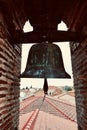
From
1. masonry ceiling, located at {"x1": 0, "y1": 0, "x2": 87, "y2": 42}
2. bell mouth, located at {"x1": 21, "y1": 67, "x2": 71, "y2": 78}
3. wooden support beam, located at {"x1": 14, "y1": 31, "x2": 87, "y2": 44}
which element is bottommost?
bell mouth, located at {"x1": 21, "y1": 67, "x2": 71, "y2": 78}

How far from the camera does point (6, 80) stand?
342cm

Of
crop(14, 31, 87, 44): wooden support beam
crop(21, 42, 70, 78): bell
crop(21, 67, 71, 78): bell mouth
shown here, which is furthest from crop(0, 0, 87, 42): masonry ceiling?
crop(21, 67, 71, 78): bell mouth

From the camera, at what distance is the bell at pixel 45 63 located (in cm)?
312

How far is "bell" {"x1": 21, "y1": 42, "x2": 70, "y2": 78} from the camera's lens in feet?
10.2

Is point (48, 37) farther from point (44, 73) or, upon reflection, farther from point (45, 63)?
point (44, 73)

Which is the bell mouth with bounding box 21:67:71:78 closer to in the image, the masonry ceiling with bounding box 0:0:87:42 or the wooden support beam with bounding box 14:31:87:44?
the wooden support beam with bounding box 14:31:87:44

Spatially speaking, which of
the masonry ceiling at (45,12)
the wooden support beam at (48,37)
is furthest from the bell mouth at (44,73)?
the masonry ceiling at (45,12)

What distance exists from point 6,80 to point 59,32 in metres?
1.23

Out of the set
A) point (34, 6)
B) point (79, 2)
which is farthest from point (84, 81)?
point (34, 6)

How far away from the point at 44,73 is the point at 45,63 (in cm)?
25

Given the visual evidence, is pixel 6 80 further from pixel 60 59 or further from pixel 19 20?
pixel 19 20

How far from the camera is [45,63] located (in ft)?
10.8

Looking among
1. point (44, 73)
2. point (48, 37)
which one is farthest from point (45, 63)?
point (48, 37)

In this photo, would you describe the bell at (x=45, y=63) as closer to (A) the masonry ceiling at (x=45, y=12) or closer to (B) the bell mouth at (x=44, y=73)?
(B) the bell mouth at (x=44, y=73)
